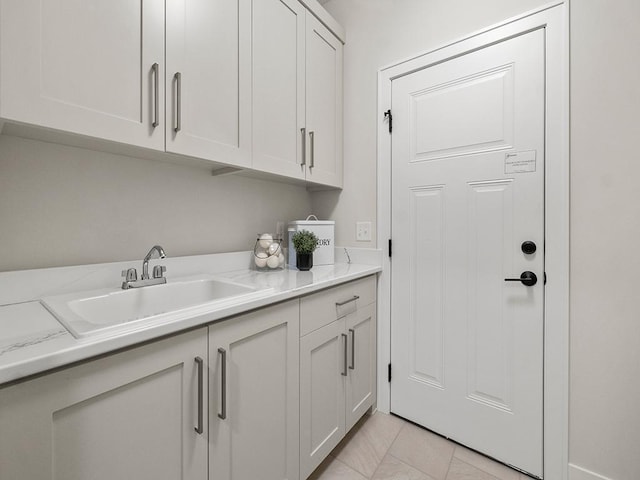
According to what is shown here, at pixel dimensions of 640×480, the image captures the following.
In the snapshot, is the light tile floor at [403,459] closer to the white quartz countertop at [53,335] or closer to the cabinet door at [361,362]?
the cabinet door at [361,362]

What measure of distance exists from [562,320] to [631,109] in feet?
2.89

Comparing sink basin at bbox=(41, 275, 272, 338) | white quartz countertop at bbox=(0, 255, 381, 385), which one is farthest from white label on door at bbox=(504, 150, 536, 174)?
sink basin at bbox=(41, 275, 272, 338)

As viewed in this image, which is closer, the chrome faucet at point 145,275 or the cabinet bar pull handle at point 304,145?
the chrome faucet at point 145,275

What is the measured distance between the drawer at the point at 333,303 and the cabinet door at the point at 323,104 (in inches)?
26.1

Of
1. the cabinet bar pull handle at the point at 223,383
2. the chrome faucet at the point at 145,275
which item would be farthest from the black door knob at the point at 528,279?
the chrome faucet at the point at 145,275

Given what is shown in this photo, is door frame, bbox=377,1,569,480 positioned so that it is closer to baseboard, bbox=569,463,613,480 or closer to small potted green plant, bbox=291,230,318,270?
baseboard, bbox=569,463,613,480

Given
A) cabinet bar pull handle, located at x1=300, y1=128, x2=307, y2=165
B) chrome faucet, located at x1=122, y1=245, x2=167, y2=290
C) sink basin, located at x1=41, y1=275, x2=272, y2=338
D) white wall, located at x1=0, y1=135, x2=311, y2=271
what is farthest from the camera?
cabinet bar pull handle, located at x1=300, y1=128, x2=307, y2=165

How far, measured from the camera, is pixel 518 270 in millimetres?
1388

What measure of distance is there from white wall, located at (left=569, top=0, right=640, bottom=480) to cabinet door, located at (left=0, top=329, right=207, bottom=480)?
1.50m

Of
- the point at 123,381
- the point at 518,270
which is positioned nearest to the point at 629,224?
the point at 518,270

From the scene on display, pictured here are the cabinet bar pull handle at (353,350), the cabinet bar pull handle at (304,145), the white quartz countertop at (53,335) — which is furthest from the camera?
the cabinet bar pull handle at (304,145)

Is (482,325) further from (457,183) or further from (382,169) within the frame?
(382,169)

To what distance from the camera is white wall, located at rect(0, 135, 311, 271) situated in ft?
3.20

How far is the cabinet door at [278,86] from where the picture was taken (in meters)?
1.38
